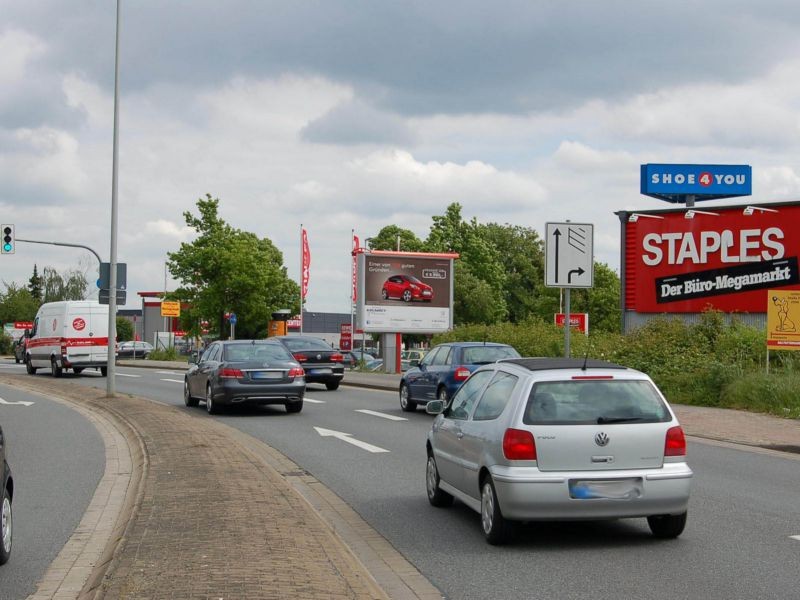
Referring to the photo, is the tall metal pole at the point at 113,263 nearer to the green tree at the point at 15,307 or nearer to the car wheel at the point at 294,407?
the car wheel at the point at 294,407

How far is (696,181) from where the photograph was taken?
183ft

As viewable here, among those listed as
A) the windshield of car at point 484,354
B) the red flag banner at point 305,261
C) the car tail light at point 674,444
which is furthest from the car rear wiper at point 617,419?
the red flag banner at point 305,261

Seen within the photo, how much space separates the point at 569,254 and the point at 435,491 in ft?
31.2

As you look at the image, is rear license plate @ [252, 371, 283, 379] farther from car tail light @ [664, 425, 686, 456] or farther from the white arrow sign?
car tail light @ [664, 425, 686, 456]

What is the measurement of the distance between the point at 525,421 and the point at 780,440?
9558 millimetres

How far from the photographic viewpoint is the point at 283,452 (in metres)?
15.2

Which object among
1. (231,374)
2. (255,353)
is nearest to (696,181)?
(255,353)

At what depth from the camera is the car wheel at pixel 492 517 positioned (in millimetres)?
8305

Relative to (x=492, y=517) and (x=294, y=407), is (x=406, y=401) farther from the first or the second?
(x=492, y=517)

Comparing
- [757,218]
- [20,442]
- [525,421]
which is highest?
[757,218]

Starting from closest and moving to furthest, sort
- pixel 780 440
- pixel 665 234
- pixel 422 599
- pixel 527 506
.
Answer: pixel 422 599, pixel 527 506, pixel 780 440, pixel 665 234

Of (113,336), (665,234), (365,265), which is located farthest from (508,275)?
(113,336)

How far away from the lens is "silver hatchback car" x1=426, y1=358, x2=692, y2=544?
8.19 meters

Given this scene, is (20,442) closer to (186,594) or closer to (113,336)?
(113,336)
